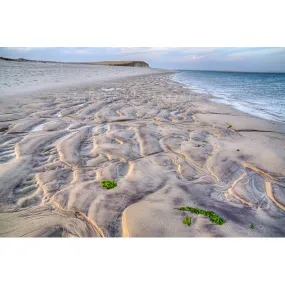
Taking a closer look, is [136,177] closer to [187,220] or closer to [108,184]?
[108,184]

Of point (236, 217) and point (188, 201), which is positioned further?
point (188, 201)

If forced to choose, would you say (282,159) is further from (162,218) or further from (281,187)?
(162,218)

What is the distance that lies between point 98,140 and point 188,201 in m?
2.22

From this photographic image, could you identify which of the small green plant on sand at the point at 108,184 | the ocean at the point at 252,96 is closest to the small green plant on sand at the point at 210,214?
the small green plant on sand at the point at 108,184

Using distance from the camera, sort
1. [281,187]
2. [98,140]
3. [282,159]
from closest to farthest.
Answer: [281,187] → [282,159] → [98,140]

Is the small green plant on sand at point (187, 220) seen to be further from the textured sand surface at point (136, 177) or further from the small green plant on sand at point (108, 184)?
the small green plant on sand at point (108, 184)

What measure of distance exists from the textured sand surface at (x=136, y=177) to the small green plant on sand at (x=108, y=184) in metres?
0.07

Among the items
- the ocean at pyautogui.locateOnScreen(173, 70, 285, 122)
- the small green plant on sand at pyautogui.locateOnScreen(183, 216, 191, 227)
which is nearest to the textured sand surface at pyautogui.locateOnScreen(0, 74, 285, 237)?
the small green plant on sand at pyautogui.locateOnScreen(183, 216, 191, 227)

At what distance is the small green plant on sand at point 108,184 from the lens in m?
2.56

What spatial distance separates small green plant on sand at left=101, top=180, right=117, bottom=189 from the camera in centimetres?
256

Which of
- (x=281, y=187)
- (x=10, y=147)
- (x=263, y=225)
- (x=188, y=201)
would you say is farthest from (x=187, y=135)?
(x=10, y=147)

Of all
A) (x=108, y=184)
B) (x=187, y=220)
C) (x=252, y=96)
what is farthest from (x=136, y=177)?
(x=252, y=96)

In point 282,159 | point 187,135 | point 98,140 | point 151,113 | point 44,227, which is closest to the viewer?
point 44,227

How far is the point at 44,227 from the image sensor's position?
1929mm
